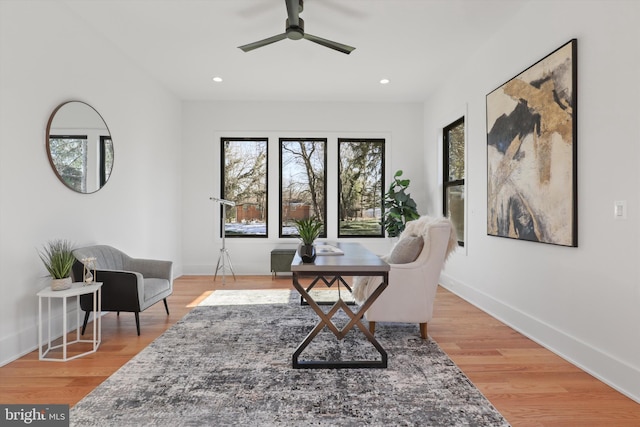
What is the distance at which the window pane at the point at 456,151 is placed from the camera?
484 cm

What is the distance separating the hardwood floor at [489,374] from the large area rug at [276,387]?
0.12 meters

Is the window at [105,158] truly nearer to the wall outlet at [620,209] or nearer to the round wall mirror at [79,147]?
the round wall mirror at [79,147]

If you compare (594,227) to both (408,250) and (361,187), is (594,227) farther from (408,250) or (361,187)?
(361,187)

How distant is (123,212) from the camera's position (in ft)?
13.8

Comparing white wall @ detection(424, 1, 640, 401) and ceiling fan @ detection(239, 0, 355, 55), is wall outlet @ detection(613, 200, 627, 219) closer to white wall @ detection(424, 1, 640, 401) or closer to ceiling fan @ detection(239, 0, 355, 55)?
white wall @ detection(424, 1, 640, 401)

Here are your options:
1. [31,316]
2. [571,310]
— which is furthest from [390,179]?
[31,316]

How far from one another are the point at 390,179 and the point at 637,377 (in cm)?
445

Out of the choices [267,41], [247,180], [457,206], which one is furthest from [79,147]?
[457,206]

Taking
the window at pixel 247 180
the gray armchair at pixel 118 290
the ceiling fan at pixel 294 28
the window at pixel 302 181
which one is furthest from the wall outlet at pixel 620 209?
the window at pixel 247 180

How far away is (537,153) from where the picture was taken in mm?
3000

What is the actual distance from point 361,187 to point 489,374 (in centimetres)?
421

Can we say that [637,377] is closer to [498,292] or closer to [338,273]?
[498,292]

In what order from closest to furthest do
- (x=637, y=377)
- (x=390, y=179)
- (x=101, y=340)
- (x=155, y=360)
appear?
(x=637, y=377)
(x=155, y=360)
(x=101, y=340)
(x=390, y=179)

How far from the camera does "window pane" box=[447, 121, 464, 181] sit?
15.9ft
